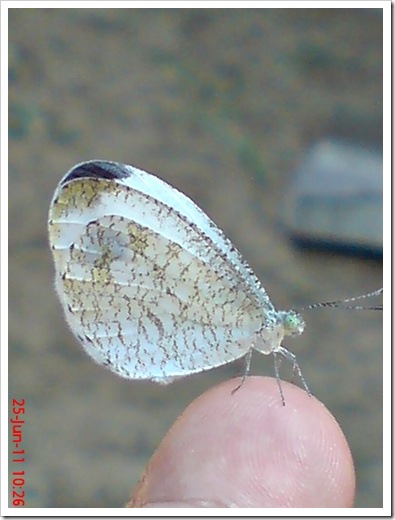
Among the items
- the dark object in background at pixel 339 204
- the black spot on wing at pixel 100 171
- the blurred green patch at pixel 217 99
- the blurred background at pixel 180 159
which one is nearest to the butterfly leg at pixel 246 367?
the black spot on wing at pixel 100 171

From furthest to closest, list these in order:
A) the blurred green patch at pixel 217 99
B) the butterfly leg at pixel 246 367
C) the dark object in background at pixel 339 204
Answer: the blurred green patch at pixel 217 99 → the dark object in background at pixel 339 204 → the butterfly leg at pixel 246 367

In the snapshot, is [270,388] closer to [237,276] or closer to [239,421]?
[239,421]

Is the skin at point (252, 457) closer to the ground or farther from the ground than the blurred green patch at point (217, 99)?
closer to the ground

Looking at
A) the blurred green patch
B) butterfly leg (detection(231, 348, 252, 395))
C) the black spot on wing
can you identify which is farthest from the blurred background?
the black spot on wing

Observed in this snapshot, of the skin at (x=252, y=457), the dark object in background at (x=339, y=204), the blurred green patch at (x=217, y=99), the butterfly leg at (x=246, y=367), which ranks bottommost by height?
the skin at (x=252, y=457)

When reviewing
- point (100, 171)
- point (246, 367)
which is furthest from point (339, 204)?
point (100, 171)

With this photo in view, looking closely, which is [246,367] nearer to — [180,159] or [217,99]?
[180,159]

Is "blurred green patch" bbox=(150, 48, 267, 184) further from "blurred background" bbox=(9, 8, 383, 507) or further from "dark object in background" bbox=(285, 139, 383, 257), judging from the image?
"dark object in background" bbox=(285, 139, 383, 257)

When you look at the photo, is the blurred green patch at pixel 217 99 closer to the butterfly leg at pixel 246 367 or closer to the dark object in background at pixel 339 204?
the dark object in background at pixel 339 204
